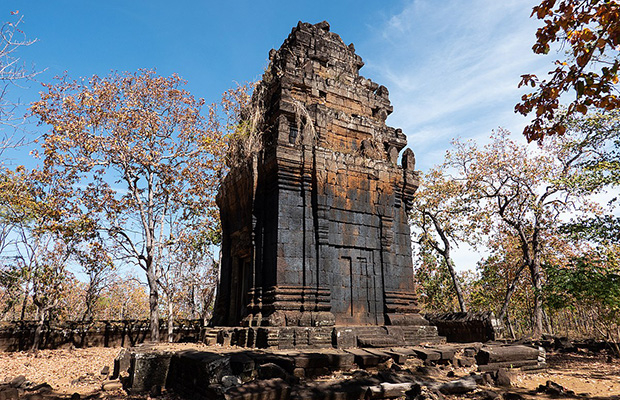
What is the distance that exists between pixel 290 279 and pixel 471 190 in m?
15.8

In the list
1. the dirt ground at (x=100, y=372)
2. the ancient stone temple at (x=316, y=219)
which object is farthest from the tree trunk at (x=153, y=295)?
the ancient stone temple at (x=316, y=219)

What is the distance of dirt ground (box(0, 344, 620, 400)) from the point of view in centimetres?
696

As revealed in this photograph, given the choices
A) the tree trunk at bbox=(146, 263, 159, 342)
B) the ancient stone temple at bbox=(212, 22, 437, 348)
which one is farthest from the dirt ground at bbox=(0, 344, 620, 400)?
the ancient stone temple at bbox=(212, 22, 437, 348)

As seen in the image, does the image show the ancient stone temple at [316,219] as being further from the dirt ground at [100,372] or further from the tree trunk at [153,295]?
the tree trunk at [153,295]

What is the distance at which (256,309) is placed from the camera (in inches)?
338

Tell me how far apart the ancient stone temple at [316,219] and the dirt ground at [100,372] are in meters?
2.47

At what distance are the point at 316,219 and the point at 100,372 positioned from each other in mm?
7684

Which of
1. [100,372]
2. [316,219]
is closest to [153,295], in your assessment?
[100,372]

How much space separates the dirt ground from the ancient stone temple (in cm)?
247

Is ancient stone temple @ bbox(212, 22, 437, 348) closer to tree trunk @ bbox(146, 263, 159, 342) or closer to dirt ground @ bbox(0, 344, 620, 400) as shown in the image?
dirt ground @ bbox(0, 344, 620, 400)

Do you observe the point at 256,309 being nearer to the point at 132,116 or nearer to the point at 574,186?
the point at 132,116

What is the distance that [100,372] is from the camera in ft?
36.4

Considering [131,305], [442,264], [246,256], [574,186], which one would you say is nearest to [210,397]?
[246,256]

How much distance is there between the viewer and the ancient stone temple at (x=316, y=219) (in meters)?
8.39
